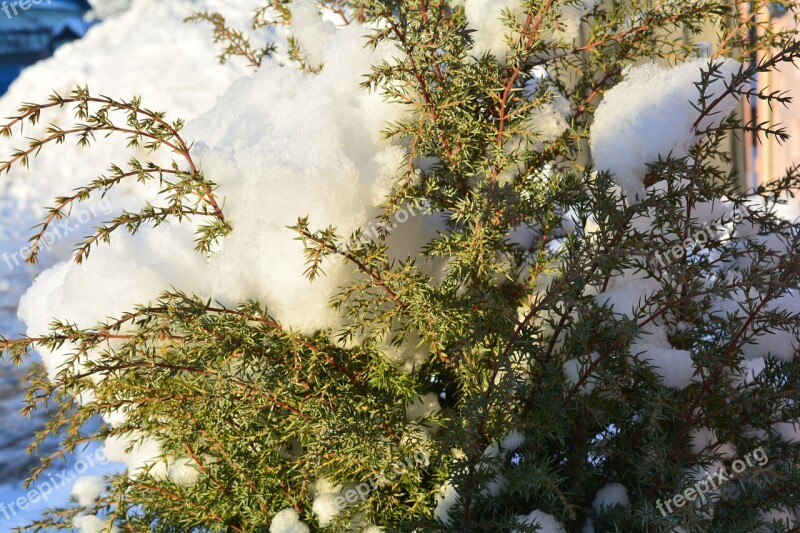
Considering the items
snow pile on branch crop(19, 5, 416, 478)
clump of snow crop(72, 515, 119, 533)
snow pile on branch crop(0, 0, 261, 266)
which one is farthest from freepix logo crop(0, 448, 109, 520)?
snow pile on branch crop(0, 0, 261, 266)

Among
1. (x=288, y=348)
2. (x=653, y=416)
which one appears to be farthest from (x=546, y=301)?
(x=288, y=348)

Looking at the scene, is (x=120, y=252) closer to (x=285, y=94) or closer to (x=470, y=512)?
(x=285, y=94)

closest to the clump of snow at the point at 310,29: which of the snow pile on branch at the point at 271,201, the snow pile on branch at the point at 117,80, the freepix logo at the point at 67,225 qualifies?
the snow pile on branch at the point at 271,201

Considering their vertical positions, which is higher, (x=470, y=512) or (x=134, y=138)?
(x=134, y=138)

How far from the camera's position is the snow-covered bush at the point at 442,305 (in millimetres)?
585

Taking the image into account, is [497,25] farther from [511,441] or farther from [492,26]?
[511,441]

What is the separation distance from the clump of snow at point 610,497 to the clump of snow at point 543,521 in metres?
0.06

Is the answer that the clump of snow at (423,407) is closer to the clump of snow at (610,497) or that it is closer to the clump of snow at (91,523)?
the clump of snow at (610,497)

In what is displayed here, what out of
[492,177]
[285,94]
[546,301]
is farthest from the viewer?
[285,94]

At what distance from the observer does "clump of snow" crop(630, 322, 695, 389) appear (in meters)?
0.62

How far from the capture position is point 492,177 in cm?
64

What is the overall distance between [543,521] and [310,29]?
61cm

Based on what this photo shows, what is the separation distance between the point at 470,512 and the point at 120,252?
1.40 feet

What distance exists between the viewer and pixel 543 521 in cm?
59
